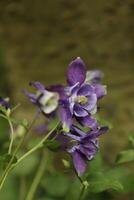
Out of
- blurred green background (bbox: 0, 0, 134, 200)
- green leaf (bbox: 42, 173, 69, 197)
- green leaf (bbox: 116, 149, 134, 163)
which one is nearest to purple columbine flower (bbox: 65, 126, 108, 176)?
green leaf (bbox: 116, 149, 134, 163)

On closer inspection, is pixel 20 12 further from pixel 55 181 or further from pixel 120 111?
pixel 55 181

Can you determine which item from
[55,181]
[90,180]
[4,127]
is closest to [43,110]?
[90,180]

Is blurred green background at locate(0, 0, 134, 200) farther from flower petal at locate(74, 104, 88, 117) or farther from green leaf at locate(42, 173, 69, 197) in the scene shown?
flower petal at locate(74, 104, 88, 117)

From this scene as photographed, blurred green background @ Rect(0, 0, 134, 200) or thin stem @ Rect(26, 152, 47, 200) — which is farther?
blurred green background @ Rect(0, 0, 134, 200)

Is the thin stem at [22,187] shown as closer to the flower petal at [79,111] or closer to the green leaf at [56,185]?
the green leaf at [56,185]

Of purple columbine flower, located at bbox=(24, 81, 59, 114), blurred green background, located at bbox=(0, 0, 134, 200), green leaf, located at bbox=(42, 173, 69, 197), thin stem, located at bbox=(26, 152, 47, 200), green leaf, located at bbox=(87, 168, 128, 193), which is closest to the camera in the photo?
purple columbine flower, located at bbox=(24, 81, 59, 114)

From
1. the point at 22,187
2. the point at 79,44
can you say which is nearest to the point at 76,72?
the point at 22,187
